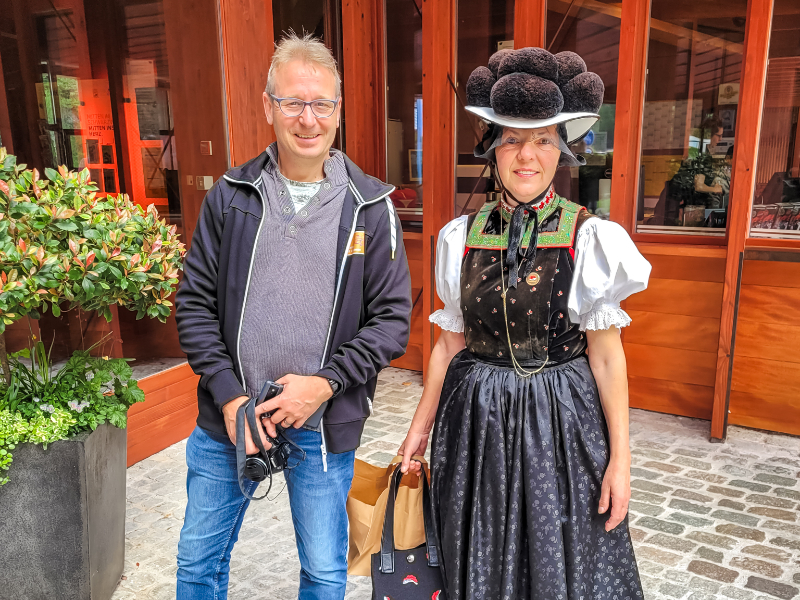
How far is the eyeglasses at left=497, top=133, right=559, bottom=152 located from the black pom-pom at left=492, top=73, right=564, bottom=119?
0.23 feet

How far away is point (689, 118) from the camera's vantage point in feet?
14.5

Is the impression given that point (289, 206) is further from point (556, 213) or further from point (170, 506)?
point (170, 506)

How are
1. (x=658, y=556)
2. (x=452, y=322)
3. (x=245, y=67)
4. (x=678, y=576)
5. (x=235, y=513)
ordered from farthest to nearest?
(x=245, y=67) < (x=658, y=556) < (x=678, y=576) < (x=452, y=322) < (x=235, y=513)

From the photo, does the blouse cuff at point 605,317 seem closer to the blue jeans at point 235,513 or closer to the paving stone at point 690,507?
the blue jeans at point 235,513

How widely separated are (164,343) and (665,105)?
11.9ft

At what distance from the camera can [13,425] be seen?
2.24 meters

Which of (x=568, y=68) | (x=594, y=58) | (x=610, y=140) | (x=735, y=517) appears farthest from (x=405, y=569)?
(x=594, y=58)

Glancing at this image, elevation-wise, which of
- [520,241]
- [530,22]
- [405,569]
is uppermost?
[530,22]

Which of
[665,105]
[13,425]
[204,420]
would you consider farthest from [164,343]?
[665,105]

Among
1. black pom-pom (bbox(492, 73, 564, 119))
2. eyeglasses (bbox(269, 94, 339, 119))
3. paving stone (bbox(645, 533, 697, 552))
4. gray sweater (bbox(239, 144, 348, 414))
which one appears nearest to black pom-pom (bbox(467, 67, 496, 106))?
black pom-pom (bbox(492, 73, 564, 119))

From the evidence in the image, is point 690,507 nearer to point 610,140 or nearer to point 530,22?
point 610,140

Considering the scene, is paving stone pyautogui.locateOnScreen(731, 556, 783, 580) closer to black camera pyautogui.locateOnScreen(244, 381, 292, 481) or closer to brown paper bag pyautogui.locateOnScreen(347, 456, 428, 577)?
brown paper bag pyautogui.locateOnScreen(347, 456, 428, 577)

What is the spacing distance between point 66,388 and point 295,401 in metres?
1.22

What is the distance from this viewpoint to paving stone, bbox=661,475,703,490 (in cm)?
354
